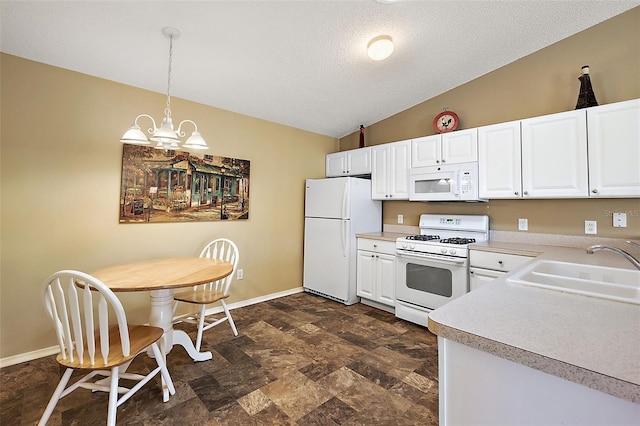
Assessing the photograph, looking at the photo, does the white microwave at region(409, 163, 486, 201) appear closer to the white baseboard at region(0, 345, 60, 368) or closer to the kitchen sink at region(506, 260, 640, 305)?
the kitchen sink at region(506, 260, 640, 305)

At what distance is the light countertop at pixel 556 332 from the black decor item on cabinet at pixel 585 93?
2070 mm

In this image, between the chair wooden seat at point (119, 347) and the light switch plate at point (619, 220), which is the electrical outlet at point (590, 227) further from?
the chair wooden seat at point (119, 347)

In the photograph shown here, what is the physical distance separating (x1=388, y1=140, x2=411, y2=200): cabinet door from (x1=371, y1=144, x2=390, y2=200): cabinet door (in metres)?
0.06

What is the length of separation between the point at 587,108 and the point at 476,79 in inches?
45.5

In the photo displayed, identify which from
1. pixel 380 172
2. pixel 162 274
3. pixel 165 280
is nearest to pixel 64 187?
pixel 162 274

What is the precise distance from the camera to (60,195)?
2.33 meters

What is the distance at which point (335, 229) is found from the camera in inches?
142

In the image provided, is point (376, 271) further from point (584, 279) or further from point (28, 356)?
point (28, 356)

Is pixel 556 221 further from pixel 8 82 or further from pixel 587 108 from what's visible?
pixel 8 82

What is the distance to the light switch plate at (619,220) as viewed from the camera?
228 cm

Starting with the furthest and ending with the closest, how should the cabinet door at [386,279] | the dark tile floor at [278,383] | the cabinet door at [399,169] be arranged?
the cabinet door at [399,169] → the cabinet door at [386,279] → the dark tile floor at [278,383]

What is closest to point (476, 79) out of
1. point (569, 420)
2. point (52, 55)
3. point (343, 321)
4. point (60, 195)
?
point (343, 321)

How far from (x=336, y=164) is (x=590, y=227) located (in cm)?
280

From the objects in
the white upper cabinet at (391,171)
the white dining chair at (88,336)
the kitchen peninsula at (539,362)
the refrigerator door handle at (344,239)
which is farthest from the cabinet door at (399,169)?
the white dining chair at (88,336)
